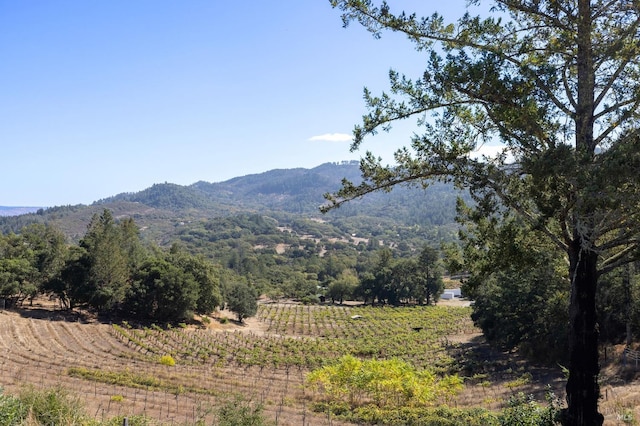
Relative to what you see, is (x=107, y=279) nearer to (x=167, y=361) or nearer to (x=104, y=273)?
(x=104, y=273)

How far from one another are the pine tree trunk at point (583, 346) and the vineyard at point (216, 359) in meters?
5.78

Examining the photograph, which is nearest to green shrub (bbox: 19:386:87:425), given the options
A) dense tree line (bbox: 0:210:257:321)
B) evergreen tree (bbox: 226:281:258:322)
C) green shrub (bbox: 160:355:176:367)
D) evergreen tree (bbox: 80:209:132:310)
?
green shrub (bbox: 160:355:176:367)

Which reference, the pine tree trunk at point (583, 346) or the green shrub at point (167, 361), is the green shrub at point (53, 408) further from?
the green shrub at point (167, 361)

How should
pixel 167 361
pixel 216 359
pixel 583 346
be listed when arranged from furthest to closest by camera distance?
pixel 216 359
pixel 167 361
pixel 583 346

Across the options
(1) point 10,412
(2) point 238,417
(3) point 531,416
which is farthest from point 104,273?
(3) point 531,416

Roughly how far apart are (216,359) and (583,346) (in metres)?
29.7

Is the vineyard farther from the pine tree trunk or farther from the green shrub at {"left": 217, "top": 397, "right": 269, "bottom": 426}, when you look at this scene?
the pine tree trunk

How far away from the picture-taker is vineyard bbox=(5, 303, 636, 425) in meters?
15.9

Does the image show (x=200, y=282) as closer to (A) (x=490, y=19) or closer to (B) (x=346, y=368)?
(B) (x=346, y=368)

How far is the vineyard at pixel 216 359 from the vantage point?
627 inches

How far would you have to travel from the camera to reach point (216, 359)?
32.6 meters

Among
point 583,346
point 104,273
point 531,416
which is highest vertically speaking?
point 583,346

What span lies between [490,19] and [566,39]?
1235 millimetres

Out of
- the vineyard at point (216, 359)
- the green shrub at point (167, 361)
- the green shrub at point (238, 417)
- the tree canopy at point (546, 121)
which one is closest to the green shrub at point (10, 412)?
the vineyard at point (216, 359)
